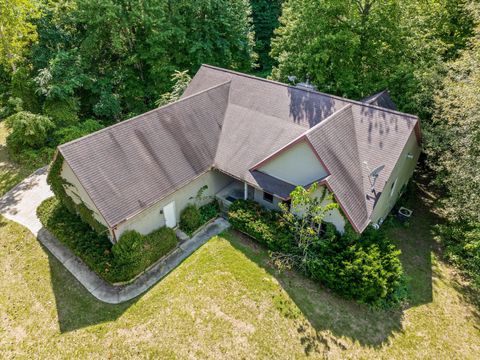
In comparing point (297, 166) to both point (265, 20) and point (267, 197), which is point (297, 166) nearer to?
Result: point (267, 197)

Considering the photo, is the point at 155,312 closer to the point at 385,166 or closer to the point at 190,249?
the point at 190,249

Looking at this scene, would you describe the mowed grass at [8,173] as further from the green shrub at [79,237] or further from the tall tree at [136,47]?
the tall tree at [136,47]

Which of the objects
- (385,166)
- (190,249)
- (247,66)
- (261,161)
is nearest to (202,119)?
(261,161)

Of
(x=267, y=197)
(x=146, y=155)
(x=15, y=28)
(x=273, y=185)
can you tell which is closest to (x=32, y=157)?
(x=15, y=28)

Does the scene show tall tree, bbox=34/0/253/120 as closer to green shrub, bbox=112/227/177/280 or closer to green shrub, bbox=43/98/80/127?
green shrub, bbox=43/98/80/127

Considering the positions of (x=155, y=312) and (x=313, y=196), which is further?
(x=313, y=196)

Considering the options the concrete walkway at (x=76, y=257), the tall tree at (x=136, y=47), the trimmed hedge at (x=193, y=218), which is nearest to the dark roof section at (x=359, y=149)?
the concrete walkway at (x=76, y=257)

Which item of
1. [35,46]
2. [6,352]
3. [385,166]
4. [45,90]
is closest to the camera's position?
[6,352]
